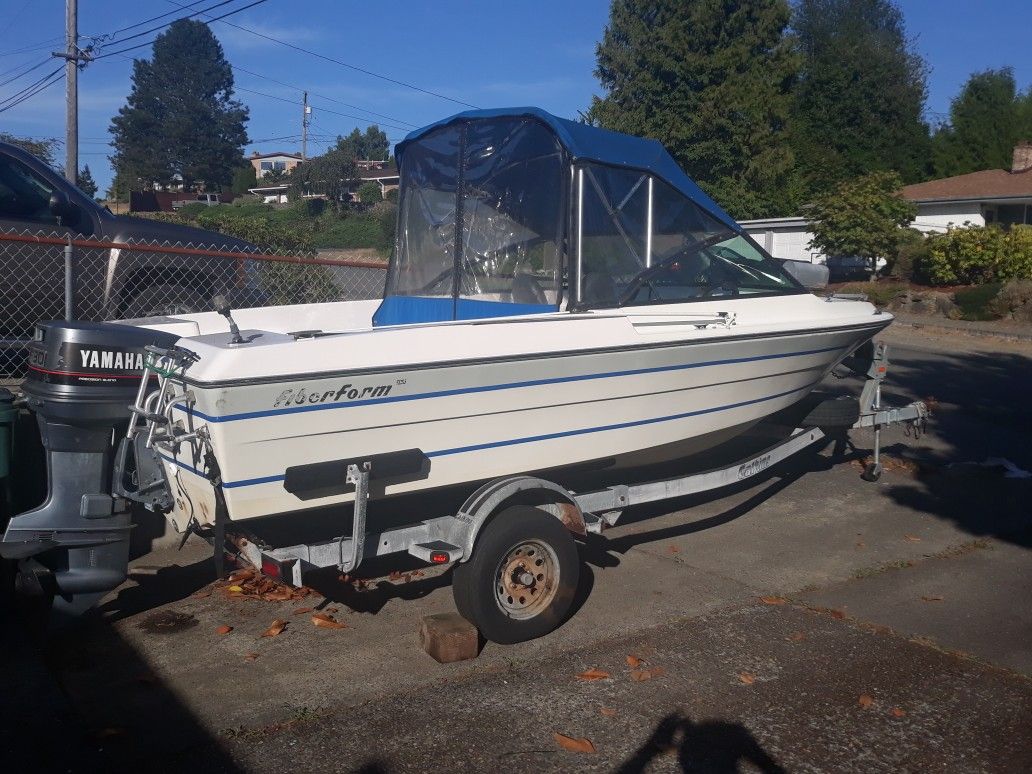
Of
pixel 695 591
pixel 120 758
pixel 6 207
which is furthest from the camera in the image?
pixel 6 207

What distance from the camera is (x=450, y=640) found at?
474 cm

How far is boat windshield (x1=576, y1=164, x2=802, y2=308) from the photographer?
5.98 m

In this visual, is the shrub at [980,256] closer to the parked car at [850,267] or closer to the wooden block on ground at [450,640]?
the parked car at [850,267]

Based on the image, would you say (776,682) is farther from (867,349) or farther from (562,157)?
(867,349)

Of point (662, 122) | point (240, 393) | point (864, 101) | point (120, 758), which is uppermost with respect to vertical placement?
point (864, 101)

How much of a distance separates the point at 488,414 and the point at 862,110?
54.2m

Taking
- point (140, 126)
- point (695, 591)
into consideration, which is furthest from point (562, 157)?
A: point (140, 126)

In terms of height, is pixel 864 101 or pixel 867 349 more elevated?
pixel 864 101

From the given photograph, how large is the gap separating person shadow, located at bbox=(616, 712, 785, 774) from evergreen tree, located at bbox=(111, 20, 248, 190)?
66614 mm

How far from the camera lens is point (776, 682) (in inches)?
181

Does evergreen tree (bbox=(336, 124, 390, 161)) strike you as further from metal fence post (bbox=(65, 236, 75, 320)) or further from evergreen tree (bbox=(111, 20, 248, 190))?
metal fence post (bbox=(65, 236, 75, 320))

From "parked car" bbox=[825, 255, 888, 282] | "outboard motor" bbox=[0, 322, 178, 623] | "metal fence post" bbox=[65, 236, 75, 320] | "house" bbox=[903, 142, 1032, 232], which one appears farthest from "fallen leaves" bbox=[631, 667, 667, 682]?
"house" bbox=[903, 142, 1032, 232]

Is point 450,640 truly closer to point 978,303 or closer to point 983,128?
point 978,303

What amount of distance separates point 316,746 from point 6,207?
542cm
